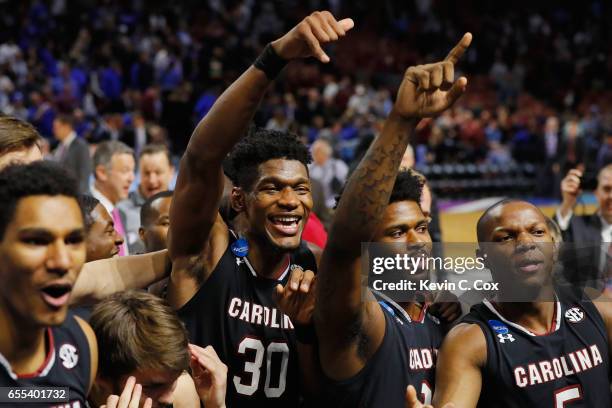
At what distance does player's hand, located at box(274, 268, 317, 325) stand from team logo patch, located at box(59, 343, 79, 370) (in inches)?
27.1

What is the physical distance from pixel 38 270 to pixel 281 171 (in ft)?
4.75

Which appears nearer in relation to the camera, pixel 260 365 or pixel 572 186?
pixel 260 365

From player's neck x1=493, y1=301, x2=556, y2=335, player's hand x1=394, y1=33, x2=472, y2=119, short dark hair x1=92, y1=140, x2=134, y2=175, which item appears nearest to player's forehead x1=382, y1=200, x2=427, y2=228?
player's neck x1=493, y1=301, x2=556, y2=335

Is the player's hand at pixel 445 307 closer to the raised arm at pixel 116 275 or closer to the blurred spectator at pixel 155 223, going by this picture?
the raised arm at pixel 116 275

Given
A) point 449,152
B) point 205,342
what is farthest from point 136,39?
point 205,342

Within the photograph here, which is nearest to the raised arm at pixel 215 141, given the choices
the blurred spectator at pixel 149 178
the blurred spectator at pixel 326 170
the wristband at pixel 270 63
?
the wristband at pixel 270 63

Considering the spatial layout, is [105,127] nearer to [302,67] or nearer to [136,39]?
[136,39]

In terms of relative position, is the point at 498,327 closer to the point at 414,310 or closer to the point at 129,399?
the point at 414,310

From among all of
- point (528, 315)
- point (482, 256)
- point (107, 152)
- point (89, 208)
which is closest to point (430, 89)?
point (482, 256)

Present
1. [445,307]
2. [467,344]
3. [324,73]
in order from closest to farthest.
A: [467,344] < [445,307] < [324,73]

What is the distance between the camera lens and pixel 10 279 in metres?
2.21

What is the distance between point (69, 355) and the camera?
2480 millimetres

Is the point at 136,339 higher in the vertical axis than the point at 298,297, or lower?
lower

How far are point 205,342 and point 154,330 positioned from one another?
63 cm
